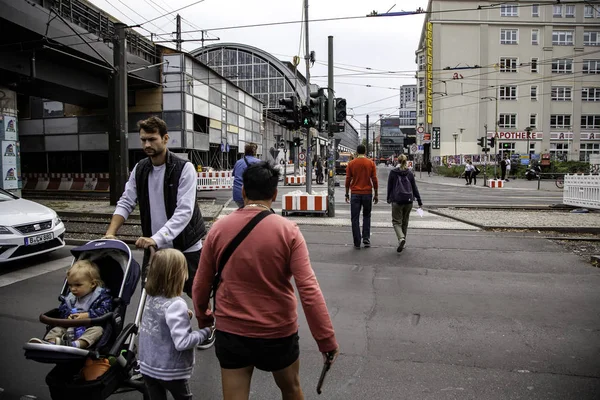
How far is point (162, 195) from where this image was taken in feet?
11.5

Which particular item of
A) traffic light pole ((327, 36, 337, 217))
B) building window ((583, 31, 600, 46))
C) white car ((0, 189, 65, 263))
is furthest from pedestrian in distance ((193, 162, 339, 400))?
building window ((583, 31, 600, 46))

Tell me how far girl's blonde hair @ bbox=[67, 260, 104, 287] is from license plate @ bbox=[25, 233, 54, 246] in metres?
4.71

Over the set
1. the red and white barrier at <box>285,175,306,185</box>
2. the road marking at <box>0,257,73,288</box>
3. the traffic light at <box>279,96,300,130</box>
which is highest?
the traffic light at <box>279,96,300,130</box>

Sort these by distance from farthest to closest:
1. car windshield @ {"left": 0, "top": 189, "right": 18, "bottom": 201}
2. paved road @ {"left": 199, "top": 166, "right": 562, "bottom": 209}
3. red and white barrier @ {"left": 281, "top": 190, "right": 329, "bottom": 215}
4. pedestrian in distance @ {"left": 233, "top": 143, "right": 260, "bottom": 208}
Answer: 1. paved road @ {"left": 199, "top": 166, "right": 562, "bottom": 209}
2. red and white barrier @ {"left": 281, "top": 190, "right": 329, "bottom": 215}
3. car windshield @ {"left": 0, "top": 189, "right": 18, "bottom": 201}
4. pedestrian in distance @ {"left": 233, "top": 143, "right": 260, "bottom": 208}

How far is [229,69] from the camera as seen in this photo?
67812 millimetres

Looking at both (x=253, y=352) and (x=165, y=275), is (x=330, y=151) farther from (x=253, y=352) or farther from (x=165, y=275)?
(x=253, y=352)

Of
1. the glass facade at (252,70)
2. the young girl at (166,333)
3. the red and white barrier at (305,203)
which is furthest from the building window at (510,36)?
the young girl at (166,333)

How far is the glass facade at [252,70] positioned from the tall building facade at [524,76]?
22916mm

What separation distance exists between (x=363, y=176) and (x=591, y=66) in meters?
57.3

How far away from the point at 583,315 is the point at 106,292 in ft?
16.0

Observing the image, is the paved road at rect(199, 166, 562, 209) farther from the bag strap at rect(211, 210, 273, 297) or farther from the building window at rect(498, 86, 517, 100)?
the building window at rect(498, 86, 517, 100)

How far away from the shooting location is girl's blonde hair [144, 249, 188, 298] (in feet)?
8.75

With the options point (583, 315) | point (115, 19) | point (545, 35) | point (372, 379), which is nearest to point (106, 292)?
point (372, 379)

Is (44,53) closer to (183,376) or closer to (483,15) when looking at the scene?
(183,376)
